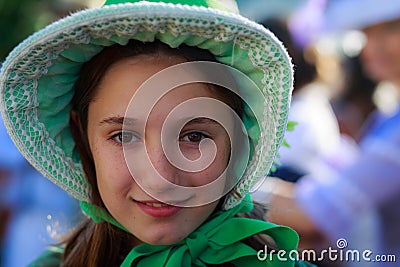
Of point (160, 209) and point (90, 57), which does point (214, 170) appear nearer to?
point (160, 209)

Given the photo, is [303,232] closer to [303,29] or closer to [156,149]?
[303,29]

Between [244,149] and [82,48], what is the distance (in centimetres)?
35

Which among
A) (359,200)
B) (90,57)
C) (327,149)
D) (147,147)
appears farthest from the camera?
(327,149)

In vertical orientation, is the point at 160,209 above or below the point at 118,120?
below

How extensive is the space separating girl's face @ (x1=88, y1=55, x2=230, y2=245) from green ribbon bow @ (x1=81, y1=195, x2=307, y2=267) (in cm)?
4

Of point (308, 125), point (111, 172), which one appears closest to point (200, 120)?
point (111, 172)

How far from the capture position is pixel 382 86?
319 cm

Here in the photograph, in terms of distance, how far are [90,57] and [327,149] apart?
1.38 meters

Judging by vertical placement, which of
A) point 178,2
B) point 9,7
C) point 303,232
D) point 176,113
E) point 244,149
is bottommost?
point 303,232

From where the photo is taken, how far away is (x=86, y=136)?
1.48 metres

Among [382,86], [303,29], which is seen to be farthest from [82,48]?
[382,86]

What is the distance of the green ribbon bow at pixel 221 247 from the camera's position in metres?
1.40

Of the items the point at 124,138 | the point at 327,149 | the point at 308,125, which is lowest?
the point at 327,149

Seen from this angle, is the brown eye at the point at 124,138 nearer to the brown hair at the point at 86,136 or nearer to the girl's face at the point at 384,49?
the brown hair at the point at 86,136
